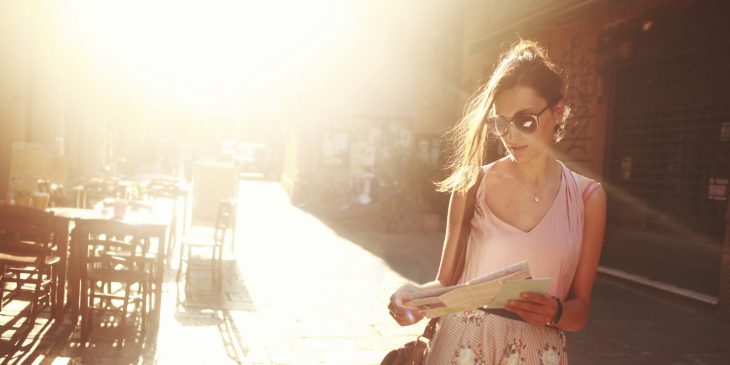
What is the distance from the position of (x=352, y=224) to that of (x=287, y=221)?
169 centimetres

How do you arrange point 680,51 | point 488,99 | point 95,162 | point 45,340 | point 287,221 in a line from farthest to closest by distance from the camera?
point 95,162, point 287,221, point 680,51, point 45,340, point 488,99

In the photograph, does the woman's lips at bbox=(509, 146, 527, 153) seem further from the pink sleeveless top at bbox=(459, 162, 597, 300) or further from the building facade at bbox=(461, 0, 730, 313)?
the building facade at bbox=(461, 0, 730, 313)

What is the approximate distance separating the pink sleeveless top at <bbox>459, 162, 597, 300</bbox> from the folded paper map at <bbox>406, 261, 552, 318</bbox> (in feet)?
0.66

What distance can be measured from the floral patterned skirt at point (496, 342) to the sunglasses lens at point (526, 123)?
579 millimetres

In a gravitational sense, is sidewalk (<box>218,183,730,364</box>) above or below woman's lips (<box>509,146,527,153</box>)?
below

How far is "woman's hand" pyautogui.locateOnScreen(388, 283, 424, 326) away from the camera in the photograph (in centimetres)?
195

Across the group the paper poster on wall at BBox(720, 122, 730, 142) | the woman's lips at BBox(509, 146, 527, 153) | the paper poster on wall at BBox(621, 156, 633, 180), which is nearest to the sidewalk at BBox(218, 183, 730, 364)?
the paper poster on wall at BBox(621, 156, 633, 180)

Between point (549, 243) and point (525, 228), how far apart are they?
9 centimetres

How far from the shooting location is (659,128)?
9.48m

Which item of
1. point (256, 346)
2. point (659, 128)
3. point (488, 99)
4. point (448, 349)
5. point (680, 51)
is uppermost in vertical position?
point (680, 51)

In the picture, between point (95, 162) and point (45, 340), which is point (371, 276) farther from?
point (95, 162)

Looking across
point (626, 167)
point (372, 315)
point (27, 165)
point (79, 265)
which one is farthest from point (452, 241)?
point (27, 165)

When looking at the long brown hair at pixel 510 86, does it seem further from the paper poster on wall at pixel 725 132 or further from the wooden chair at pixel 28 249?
the paper poster on wall at pixel 725 132

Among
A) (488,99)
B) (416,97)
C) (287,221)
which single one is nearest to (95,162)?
(287,221)
